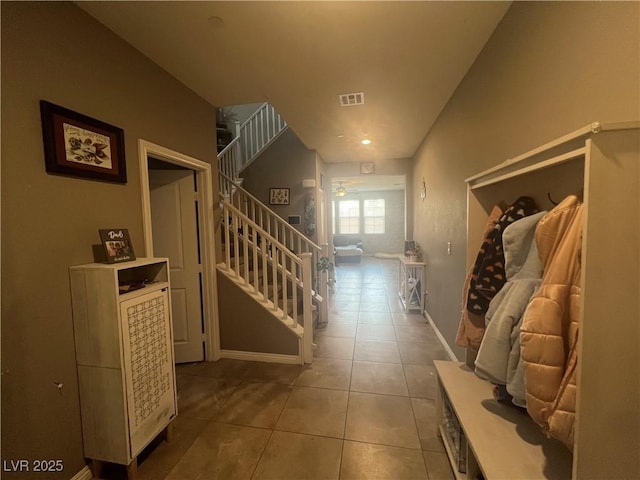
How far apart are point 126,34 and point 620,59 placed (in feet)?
8.18

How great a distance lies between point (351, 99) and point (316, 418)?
2760mm

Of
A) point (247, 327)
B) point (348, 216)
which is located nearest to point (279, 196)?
point (247, 327)

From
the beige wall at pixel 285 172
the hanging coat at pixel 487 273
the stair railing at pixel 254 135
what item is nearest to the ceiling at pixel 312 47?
the hanging coat at pixel 487 273

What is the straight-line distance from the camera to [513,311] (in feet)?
3.60

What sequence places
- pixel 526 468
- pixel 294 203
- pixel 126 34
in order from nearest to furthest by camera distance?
pixel 526 468
pixel 126 34
pixel 294 203

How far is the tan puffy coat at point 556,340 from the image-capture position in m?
0.82

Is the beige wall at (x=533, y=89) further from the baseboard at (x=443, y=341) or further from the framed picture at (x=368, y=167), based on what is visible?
the framed picture at (x=368, y=167)

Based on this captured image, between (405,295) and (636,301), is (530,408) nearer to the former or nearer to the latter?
(636,301)

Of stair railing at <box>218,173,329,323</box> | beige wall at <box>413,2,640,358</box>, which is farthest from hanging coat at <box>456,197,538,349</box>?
stair railing at <box>218,173,329,323</box>

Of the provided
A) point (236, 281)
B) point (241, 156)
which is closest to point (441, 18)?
point (236, 281)

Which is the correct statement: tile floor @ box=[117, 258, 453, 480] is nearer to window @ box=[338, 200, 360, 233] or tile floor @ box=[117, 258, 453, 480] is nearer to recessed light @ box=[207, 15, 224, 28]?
recessed light @ box=[207, 15, 224, 28]

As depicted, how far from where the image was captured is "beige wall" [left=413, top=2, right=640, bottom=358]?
0.89 m

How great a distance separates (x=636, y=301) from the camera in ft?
2.38

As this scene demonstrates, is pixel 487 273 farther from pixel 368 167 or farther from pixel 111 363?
pixel 368 167
